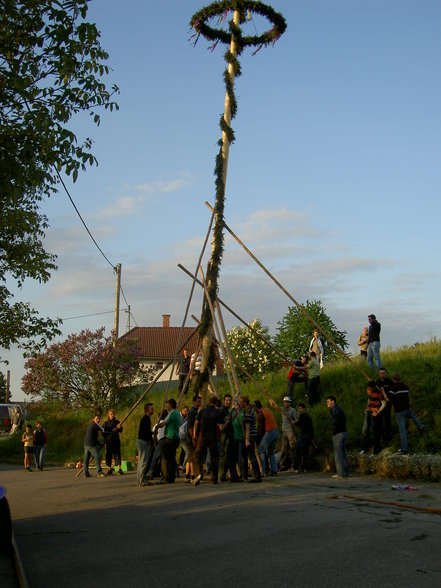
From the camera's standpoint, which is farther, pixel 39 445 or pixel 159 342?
pixel 159 342

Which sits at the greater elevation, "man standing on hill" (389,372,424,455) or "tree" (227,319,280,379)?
"tree" (227,319,280,379)

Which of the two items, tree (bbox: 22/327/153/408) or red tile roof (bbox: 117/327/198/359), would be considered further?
red tile roof (bbox: 117/327/198/359)

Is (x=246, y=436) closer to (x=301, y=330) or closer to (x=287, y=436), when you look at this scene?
(x=287, y=436)

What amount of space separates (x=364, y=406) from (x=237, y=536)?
1081 centimetres

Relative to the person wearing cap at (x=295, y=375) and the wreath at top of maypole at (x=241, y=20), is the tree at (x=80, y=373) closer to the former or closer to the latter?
the person wearing cap at (x=295, y=375)

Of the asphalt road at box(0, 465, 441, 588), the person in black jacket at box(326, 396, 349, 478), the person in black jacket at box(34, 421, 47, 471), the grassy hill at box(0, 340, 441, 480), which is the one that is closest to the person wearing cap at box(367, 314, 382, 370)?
the grassy hill at box(0, 340, 441, 480)

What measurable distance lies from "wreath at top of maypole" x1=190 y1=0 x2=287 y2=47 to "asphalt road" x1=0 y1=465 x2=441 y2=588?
12.4 metres

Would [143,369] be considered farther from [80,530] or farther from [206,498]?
[80,530]

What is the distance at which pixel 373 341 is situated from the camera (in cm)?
2006

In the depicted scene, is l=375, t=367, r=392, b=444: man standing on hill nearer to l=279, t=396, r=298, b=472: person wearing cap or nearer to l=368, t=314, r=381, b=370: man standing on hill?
l=279, t=396, r=298, b=472: person wearing cap

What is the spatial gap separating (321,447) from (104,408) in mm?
14980

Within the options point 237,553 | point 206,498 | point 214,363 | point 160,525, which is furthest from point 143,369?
point 237,553

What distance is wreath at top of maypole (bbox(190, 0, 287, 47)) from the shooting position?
64.7ft

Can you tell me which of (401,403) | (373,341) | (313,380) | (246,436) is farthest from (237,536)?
(373,341)
